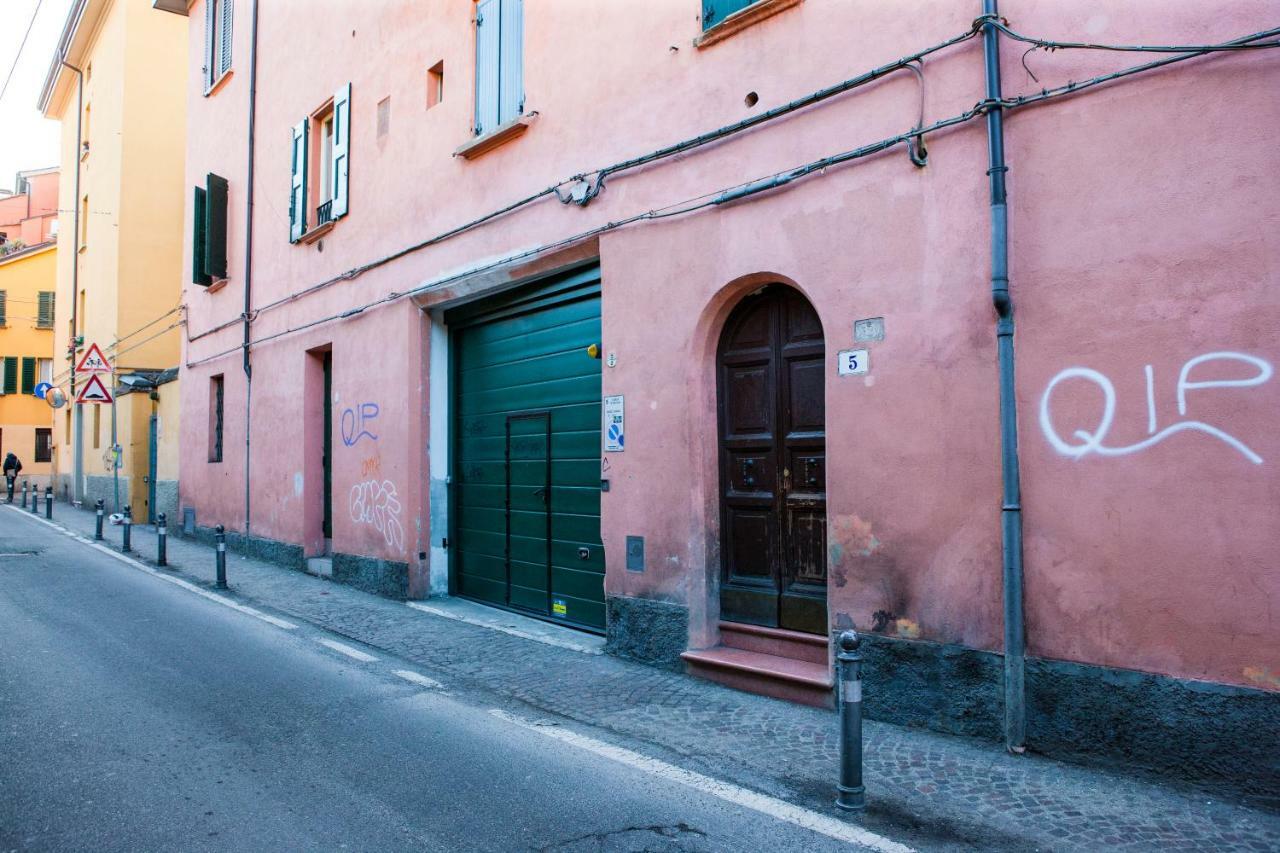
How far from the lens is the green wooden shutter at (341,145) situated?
11.9 meters

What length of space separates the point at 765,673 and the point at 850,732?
6.52 ft

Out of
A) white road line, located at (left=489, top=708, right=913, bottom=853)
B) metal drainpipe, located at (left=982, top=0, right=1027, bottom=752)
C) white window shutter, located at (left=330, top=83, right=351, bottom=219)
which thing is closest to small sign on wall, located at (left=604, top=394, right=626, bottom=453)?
white road line, located at (left=489, top=708, right=913, bottom=853)

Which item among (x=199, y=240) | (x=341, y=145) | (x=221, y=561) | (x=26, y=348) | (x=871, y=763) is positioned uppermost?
(x=26, y=348)

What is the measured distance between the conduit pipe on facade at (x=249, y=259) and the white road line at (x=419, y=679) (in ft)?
29.2

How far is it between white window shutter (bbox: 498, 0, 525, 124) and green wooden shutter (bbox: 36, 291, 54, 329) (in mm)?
34942

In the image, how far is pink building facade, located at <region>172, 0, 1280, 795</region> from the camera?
4473mm

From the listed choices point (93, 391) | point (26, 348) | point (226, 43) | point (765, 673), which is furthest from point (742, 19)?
point (26, 348)

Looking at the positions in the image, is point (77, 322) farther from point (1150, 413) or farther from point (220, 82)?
point (1150, 413)

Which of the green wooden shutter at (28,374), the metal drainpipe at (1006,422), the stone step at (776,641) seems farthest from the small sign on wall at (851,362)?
the green wooden shutter at (28,374)

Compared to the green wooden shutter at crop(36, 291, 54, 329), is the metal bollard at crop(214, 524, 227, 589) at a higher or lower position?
lower

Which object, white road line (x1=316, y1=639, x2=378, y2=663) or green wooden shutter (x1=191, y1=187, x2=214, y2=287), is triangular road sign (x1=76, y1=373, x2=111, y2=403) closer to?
green wooden shutter (x1=191, y1=187, x2=214, y2=287)

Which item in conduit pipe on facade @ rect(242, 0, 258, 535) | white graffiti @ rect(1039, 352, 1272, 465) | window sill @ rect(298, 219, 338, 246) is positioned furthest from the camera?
conduit pipe on facade @ rect(242, 0, 258, 535)

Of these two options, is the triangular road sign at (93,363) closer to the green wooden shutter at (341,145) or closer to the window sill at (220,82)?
the window sill at (220,82)

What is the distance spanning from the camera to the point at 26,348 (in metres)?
34.8
